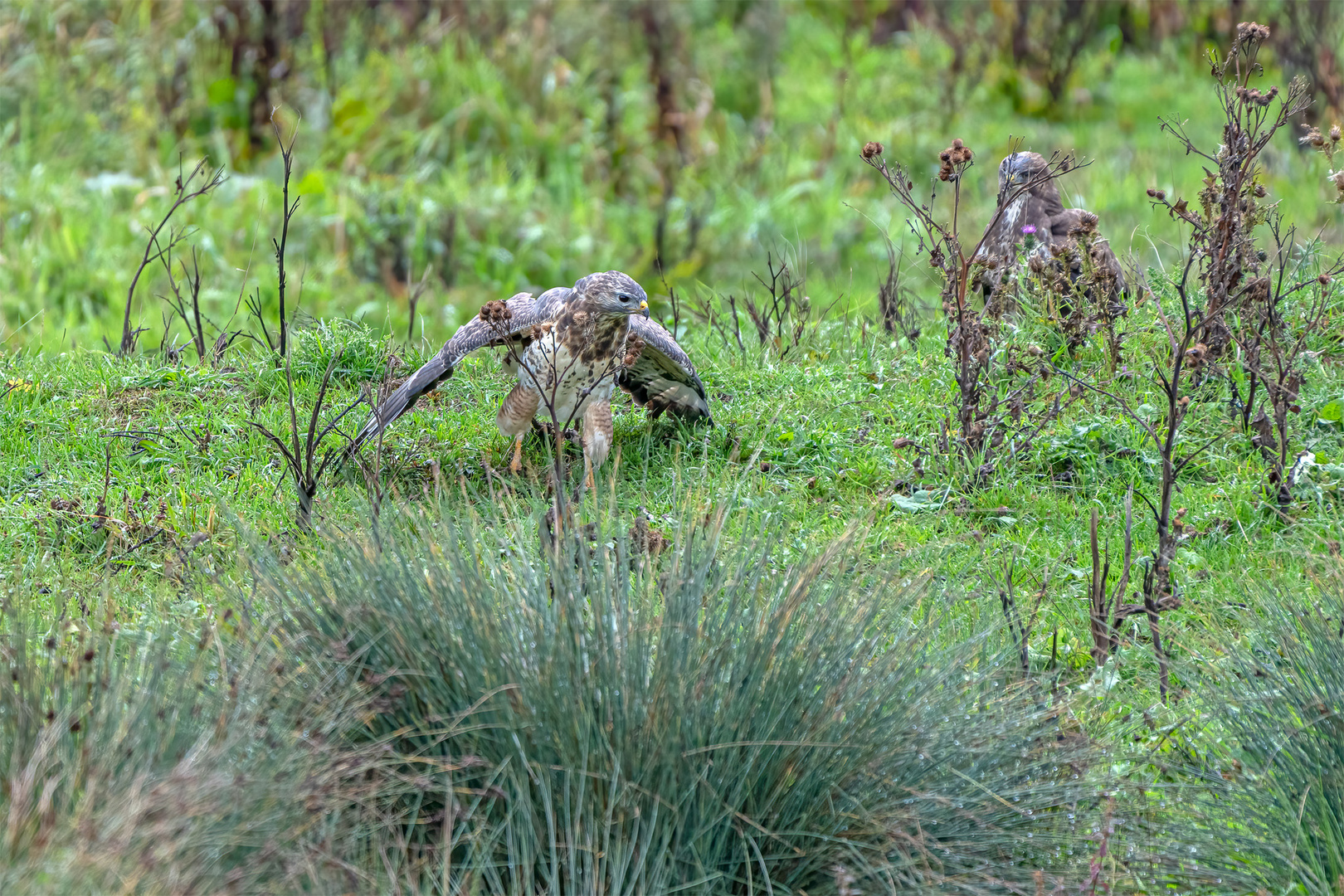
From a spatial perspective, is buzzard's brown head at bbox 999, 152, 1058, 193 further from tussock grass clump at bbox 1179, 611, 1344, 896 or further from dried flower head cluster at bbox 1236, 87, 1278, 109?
tussock grass clump at bbox 1179, 611, 1344, 896

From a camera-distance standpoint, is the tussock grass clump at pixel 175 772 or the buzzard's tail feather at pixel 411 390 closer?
the tussock grass clump at pixel 175 772

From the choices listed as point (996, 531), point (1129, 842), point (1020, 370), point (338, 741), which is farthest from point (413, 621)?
point (1020, 370)

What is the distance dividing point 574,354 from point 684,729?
2.21m

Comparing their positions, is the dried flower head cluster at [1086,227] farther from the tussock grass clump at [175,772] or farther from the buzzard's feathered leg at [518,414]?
the tussock grass clump at [175,772]

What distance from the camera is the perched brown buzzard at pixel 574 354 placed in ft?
16.5

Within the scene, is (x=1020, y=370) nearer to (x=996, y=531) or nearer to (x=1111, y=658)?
(x=996, y=531)

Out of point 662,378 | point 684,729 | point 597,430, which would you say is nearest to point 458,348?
point 597,430

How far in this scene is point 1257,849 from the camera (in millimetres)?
3086

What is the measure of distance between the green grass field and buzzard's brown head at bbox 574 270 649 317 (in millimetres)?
545

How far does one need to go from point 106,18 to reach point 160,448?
23.2 feet

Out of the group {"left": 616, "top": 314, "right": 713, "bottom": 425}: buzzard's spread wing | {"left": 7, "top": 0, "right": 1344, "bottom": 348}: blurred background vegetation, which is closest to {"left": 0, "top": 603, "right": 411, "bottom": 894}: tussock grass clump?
{"left": 616, "top": 314, "right": 713, "bottom": 425}: buzzard's spread wing

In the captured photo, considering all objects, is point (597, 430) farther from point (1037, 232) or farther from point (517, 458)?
point (1037, 232)

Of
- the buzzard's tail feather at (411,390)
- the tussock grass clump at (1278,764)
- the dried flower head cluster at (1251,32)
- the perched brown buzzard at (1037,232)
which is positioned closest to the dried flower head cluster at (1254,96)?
the dried flower head cluster at (1251,32)

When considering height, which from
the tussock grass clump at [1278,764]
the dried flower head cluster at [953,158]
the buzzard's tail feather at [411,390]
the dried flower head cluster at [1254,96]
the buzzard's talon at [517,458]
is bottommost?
the tussock grass clump at [1278,764]
